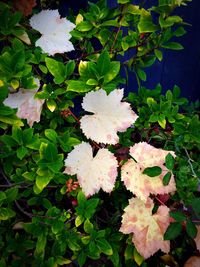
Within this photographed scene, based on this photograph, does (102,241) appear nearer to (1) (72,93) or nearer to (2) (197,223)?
(2) (197,223)

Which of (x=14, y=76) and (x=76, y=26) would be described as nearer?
(x=14, y=76)

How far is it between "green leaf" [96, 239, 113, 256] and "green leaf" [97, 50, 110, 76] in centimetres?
60

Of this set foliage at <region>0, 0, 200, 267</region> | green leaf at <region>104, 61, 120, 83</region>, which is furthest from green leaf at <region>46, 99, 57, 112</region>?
green leaf at <region>104, 61, 120, 83</region>

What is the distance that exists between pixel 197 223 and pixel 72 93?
25.6 inches

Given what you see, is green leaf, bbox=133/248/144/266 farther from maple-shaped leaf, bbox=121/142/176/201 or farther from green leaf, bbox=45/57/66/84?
green leaf, bbox=45/57/66/84

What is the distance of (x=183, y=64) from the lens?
2510 mm

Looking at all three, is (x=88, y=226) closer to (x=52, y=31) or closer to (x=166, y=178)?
(x=166, y=178)

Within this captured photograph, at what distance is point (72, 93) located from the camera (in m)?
1.08

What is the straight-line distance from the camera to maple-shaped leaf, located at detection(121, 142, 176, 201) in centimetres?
103

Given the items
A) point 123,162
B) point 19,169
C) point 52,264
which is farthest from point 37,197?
point 123,162

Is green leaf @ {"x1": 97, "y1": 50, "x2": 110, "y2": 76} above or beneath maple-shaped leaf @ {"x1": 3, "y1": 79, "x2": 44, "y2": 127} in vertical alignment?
above

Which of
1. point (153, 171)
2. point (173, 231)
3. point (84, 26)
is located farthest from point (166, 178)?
point (84, 26)

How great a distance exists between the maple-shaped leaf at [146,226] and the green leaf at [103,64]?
1.53ft

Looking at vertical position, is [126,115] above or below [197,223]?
above
